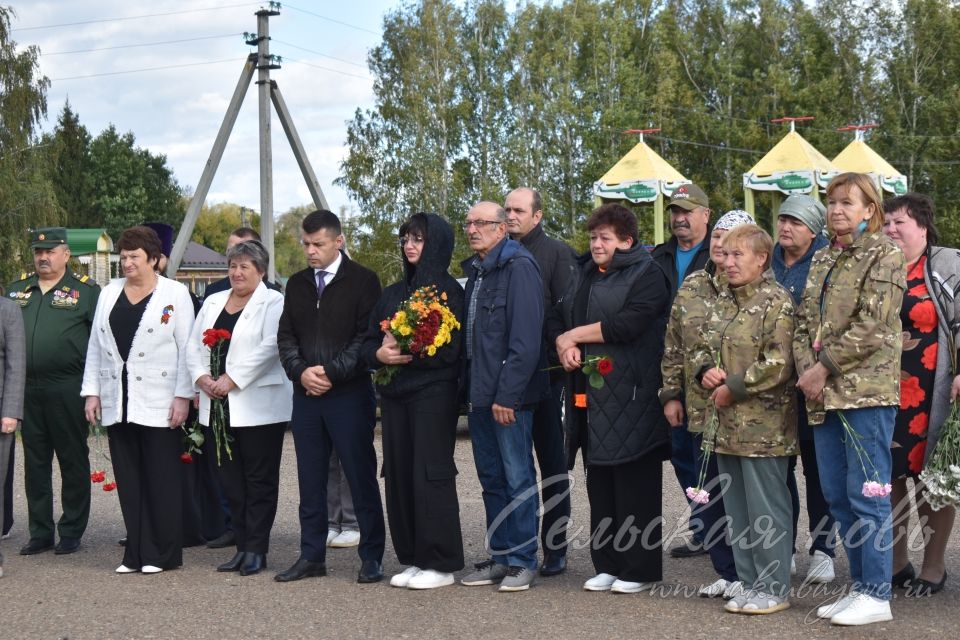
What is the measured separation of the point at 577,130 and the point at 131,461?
3328 centimetres

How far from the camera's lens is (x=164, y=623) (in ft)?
18.5

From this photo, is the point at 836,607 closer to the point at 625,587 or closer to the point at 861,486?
the point at 861,486

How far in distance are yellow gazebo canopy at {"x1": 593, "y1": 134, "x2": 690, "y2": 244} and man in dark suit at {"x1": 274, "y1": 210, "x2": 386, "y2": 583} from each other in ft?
60.4

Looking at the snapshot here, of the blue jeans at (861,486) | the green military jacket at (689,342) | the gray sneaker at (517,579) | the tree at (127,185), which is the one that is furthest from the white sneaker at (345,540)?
the tree at (127,185)

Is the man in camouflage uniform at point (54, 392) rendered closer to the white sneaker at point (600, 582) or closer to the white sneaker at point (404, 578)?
the white sneaker at point (404, 578)

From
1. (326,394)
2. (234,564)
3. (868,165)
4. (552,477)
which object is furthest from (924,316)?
(868,165)

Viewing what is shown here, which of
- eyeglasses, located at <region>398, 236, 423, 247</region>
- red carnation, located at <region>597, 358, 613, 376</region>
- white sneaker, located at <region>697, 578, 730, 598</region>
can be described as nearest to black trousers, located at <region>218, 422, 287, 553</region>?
eyeglasses, located at <region>398, 236, 423, 247</region>

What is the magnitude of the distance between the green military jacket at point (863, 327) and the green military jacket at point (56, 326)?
4.87 meters

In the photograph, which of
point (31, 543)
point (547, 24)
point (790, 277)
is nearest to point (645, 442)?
point (790, 277)

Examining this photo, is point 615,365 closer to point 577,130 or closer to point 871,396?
point 871,396

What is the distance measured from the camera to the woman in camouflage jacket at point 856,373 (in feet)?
16.6

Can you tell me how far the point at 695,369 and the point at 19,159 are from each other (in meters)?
38.2

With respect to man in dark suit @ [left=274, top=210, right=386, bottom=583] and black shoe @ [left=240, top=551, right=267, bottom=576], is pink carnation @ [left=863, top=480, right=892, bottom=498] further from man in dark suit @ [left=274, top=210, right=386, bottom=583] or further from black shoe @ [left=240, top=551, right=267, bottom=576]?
black shoe @ [left=240, top=551, right=267, bottom=576]

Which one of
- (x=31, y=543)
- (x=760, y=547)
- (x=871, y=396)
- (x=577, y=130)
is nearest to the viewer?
(x=871, y=396)
